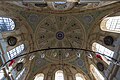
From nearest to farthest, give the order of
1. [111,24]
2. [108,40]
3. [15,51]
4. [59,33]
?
[108,40] < [15,51] < [111,24] < [59,33]

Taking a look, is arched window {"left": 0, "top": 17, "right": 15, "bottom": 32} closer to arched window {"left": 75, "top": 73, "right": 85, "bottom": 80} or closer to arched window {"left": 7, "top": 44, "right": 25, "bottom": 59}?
arched window {"left": 7, "top": 44, "right": 25, "bottom": 59}

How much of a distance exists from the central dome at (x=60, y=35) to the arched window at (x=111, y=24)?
3.00 m

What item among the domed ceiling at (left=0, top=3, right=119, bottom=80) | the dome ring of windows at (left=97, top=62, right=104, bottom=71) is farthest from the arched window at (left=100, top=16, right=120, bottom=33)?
the dome ring of windows at (left=97, top=62, right=104, bottom=71)

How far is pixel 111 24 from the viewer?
18172 mm

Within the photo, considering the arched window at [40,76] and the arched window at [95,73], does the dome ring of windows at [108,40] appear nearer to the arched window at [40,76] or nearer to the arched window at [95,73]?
the arched window at [95,73]

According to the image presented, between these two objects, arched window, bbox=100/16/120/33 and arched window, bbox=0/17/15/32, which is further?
arched window, bbox=100/16/120/33

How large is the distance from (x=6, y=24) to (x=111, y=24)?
10511 mm

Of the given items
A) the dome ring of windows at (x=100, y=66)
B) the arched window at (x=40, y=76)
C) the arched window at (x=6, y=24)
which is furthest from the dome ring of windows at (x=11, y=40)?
the dome ring of windows at (x=100, y=66)

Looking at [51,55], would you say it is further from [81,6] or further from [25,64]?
[81,6]

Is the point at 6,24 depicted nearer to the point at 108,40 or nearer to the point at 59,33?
the point at 59,33

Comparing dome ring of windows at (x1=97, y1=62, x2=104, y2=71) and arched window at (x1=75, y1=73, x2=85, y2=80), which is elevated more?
dome ring of windows at (x1=97, y1=62, x2=104, y2=71)

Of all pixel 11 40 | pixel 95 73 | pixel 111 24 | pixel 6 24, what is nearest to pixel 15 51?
pixel 11 40

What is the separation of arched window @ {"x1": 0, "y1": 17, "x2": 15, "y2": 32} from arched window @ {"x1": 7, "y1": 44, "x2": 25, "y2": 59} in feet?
6.91

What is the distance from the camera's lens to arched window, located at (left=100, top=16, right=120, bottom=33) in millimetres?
17078
